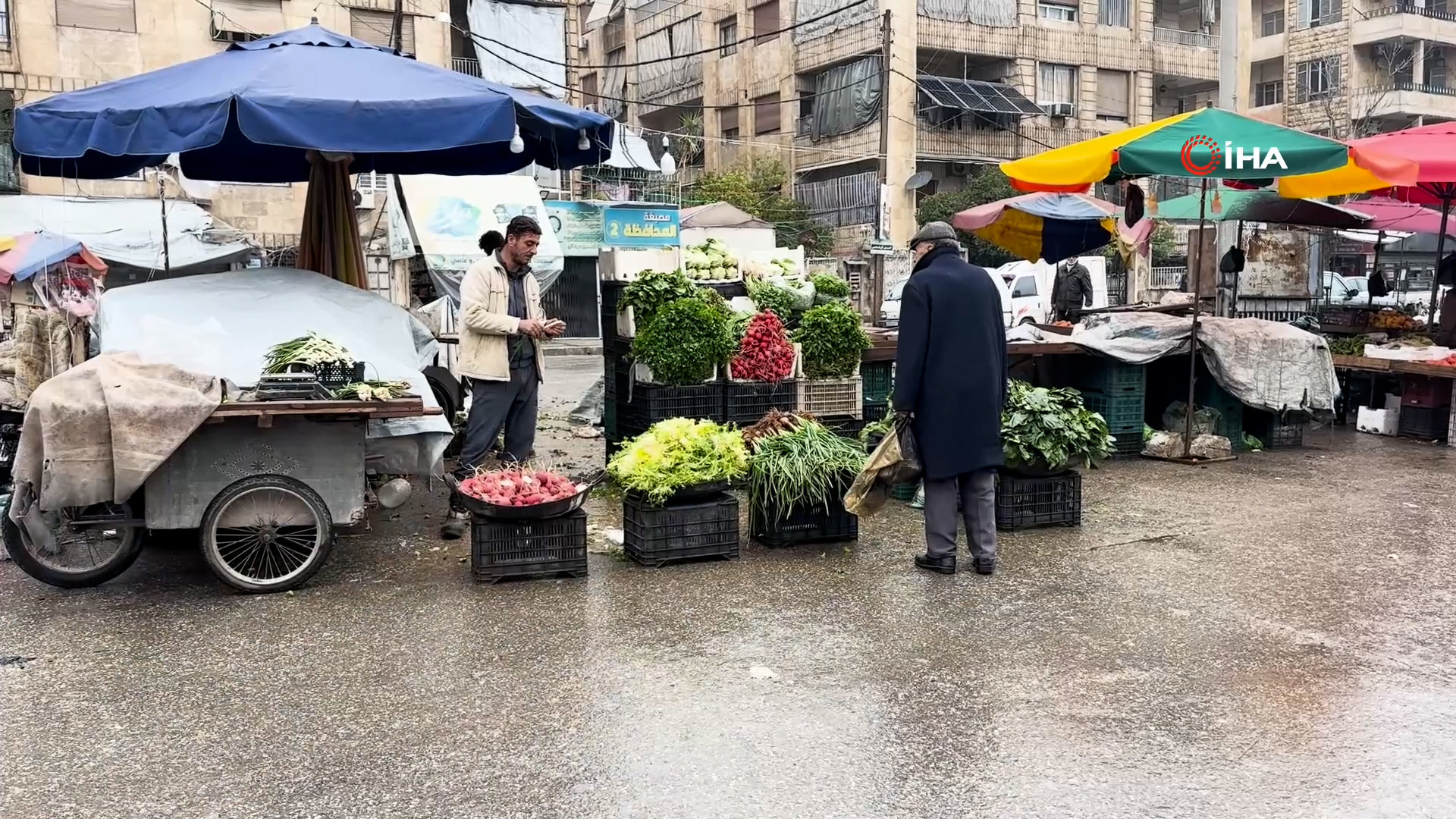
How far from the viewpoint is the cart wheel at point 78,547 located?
595 cm

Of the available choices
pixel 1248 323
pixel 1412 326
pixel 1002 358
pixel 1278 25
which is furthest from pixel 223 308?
pixel 1278 25

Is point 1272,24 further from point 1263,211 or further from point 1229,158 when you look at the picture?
point 1229,158

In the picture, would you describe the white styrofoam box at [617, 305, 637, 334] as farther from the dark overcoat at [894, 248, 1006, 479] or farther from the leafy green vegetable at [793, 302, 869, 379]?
the dark overcoat at [894, 248, 1006, 479]

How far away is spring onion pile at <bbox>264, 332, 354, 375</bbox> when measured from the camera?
618cm

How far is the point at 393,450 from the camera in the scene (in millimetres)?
6684

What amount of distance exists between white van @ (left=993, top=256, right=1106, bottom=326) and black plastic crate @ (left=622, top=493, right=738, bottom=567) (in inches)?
669

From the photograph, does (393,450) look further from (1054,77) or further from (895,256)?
(1054,77)

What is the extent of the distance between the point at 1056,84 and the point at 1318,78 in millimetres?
11425

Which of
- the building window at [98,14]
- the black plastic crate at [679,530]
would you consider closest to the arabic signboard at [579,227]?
the building window at [98,14]

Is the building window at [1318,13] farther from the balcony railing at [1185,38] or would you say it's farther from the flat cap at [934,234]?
the flat cap at [934,234]

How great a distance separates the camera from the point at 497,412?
24.7ft

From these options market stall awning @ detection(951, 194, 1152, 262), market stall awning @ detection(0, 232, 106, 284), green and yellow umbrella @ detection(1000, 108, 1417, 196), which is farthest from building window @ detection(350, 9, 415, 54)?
green and yellow umbrella @ detection(1000, 108, 1417, 196)

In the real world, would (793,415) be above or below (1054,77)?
below

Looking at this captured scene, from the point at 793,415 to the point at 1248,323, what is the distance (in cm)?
527
